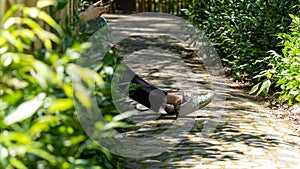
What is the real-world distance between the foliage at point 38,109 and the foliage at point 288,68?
481cm

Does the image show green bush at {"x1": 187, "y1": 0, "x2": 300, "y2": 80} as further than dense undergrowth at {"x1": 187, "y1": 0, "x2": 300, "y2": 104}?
Yes

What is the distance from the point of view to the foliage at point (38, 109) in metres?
2.64

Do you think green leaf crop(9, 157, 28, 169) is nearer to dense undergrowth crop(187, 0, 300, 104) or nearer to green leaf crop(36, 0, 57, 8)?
green leaf crop(36, 0, 57, 8)

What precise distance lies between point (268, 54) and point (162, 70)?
2471mm

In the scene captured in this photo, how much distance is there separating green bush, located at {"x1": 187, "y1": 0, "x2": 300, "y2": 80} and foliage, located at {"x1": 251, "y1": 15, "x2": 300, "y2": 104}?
0.44 metres

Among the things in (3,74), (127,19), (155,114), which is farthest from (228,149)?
(127,19)

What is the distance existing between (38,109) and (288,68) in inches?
210

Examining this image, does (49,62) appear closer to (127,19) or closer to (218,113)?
(218,113)

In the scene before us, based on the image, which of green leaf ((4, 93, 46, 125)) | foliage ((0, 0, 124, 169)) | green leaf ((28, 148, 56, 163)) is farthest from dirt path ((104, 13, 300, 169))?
green leaf ((4, 93, 46, 125))

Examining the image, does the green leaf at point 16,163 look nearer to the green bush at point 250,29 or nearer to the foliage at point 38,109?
the foliage at point 38,109

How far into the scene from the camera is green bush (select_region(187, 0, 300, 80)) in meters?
8.68

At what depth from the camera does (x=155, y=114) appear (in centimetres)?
752

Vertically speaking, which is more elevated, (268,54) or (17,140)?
(17,140)

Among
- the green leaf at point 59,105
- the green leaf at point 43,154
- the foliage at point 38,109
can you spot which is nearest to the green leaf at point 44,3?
the foliage at point 38,109
